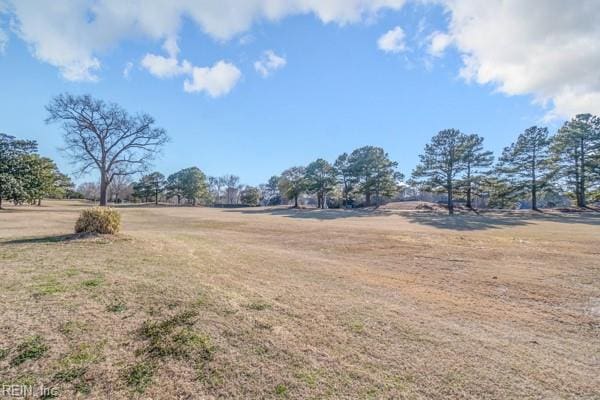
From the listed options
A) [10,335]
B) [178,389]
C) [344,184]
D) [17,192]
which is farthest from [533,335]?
[344,184]

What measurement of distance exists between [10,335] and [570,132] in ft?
143

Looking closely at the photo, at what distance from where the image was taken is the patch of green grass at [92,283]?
414cm

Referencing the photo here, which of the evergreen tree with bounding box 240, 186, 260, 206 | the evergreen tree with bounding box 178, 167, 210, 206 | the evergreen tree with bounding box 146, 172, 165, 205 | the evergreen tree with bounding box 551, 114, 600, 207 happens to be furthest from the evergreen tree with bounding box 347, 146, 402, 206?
the evergreen tree with bounding box 146, 172, 165, 205

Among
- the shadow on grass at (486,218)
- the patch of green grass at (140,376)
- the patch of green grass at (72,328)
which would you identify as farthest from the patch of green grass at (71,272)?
the shadow on grass at (486,218)

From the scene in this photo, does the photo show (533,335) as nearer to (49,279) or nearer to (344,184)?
(49,279)

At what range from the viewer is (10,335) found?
108 inches

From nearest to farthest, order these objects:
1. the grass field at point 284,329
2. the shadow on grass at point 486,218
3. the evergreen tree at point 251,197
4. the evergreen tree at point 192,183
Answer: the grass field at point 284,329
the shadow on grass at point 486,218
the evergreen tree at point 192,183
the evergreen tree at point 251,197

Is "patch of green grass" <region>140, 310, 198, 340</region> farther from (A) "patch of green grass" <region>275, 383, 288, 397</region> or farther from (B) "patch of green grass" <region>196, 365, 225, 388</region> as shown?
(A) "patch of green grass" <region>275, 383, 288, 397</region>

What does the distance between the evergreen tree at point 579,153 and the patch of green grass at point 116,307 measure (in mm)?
42367

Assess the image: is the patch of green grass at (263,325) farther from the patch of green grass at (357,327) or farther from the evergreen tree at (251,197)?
the evergreen tree at (251,197)

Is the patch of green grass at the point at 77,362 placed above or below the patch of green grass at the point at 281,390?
above

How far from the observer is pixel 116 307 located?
138 inches

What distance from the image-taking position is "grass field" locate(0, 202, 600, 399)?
2.36 meters

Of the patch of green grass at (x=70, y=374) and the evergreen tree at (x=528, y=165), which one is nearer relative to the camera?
the patch of green grass at (x=70, y=374)
